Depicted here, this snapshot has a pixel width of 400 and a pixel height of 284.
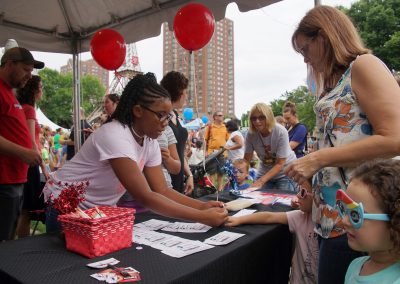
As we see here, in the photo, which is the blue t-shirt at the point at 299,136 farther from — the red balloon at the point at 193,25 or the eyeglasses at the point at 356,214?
the eyeglasses at the point at 356,214

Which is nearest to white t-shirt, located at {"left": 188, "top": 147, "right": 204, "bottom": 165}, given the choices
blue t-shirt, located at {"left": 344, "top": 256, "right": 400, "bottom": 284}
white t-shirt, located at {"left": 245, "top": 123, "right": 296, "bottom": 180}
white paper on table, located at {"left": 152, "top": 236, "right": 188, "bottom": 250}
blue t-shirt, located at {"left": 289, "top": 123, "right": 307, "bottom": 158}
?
blue t-shirt, located at {"left": 289, "top": 123, "right": 307, "bottom": 158}

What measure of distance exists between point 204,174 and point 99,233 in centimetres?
399

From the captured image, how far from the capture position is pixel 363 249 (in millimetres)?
952

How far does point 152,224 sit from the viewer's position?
165 cm

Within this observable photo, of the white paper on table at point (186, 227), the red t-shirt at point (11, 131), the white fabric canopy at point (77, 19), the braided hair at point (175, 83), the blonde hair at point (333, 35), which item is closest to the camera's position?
the blonde hair at point (333, 35)

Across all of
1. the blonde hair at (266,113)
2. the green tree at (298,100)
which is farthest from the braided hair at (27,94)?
the green tree at (298,100)

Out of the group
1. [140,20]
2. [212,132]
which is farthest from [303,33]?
[212,132]

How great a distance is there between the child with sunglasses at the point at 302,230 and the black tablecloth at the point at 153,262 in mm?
102

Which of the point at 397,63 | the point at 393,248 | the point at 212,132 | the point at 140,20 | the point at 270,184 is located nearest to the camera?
the point at 393,248

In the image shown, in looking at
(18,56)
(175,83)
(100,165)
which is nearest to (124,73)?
(175,83)

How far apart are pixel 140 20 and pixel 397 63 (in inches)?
646

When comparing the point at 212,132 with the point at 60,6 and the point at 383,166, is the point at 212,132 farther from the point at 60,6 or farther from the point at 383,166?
the point at 383,166

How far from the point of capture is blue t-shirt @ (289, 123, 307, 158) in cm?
496

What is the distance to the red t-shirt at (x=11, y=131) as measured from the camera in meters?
2.34
